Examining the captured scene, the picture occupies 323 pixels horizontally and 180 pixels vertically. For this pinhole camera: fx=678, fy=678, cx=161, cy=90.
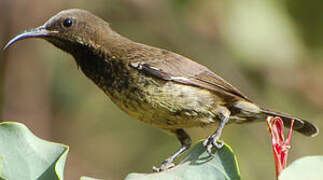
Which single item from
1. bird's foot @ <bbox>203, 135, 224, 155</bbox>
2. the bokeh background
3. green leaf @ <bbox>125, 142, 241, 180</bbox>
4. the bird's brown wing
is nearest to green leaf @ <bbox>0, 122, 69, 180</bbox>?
green leaf @ <bbox>125, 142, 241, 180</bbox>

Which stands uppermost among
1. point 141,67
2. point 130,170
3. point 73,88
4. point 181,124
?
point 141,67

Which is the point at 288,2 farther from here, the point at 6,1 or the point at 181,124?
the point at 6,1

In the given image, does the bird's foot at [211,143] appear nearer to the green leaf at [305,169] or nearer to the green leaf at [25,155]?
the green leaf at [305,169]

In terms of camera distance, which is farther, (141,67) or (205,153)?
(141,67)

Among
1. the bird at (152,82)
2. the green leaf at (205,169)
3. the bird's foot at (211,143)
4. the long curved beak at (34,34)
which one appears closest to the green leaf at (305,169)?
the green leaf at (205,169)

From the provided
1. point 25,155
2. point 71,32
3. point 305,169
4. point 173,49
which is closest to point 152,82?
point 71,32

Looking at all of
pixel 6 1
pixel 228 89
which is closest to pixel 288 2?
pixel 228 89

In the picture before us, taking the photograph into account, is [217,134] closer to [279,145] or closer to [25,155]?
[279,145]
